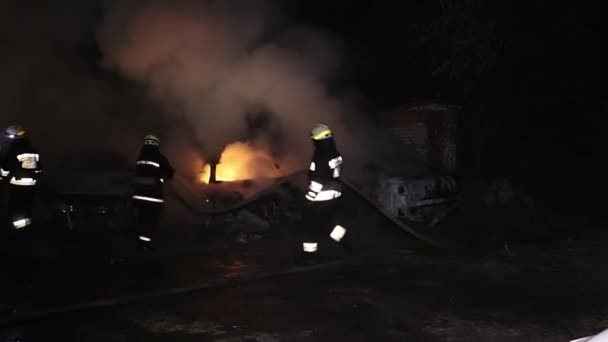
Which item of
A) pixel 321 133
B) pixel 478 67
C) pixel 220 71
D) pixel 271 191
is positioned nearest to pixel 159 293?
pixel 321 133

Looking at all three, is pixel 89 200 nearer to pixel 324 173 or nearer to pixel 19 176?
pixel 19 176

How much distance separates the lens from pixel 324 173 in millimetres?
7605

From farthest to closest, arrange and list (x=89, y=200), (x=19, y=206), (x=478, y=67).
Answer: (x=478, y=67), (x=89, y=200), (x=19, y=206)

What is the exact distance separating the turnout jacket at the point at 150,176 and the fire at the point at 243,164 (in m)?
2.61

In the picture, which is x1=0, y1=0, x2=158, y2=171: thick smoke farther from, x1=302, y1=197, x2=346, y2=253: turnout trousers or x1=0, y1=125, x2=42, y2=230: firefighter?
x1=302, y1=197, x2=346, y2=253: turnout trousers

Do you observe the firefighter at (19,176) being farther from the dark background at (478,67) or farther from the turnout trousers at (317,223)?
the turnout trousers at (317,223)

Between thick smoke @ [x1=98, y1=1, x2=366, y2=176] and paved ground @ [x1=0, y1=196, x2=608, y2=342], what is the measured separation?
2.68 meters

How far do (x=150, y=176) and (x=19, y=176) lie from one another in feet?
5.86

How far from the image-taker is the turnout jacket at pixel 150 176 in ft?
25.2

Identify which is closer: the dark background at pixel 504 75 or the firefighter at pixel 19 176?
the firefighter at pixel 19 176

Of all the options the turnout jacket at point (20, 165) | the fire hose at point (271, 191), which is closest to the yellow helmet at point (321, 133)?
the fire hose at point (271, 191)

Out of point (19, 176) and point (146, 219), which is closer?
point (146, 219)

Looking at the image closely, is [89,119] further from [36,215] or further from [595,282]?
[595,282]

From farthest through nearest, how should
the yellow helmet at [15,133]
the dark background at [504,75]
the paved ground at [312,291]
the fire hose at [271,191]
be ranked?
the dark background at [504,75] → the fire hose at [271,191] → the yellow helmet at [15,133] → the paved ground at [312,291]
